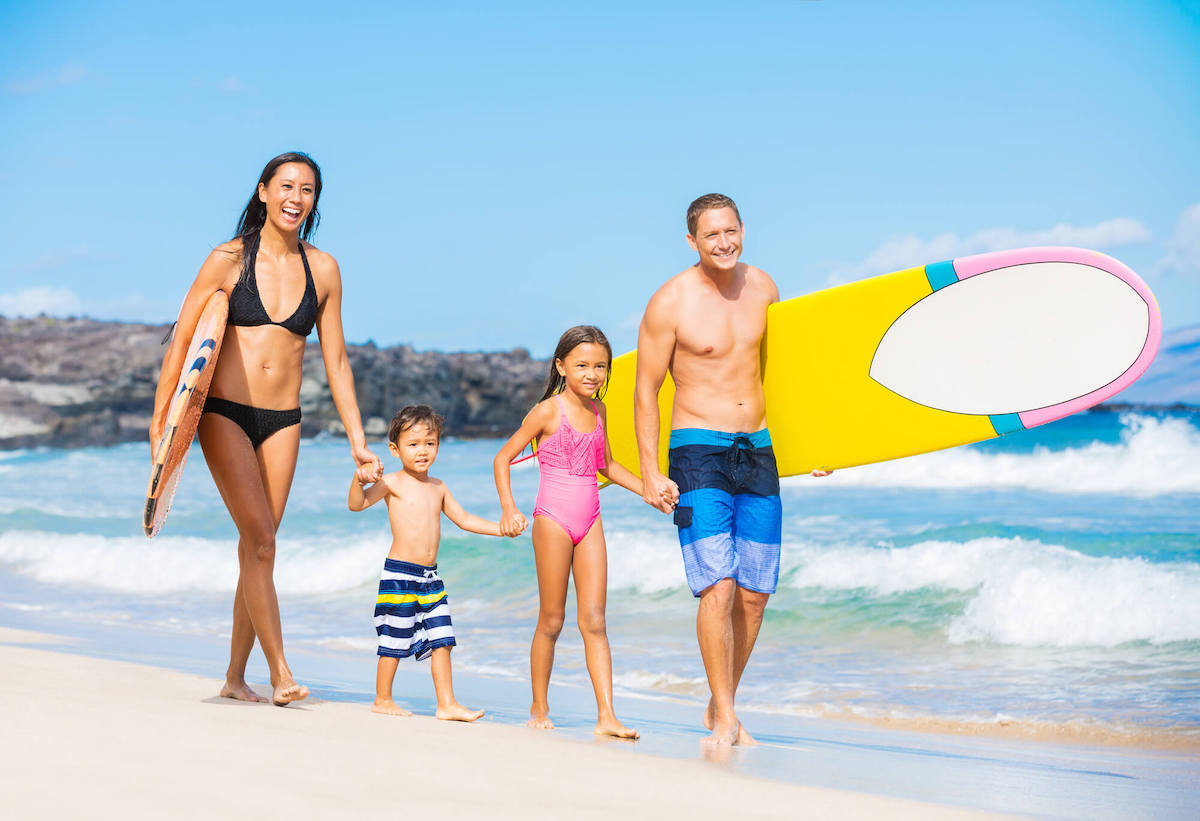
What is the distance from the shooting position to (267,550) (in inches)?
145

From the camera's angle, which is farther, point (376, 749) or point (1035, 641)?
point (1035, 641)

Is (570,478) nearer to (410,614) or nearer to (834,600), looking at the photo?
(410,614)

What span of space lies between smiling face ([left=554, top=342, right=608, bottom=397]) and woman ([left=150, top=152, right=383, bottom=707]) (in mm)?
753

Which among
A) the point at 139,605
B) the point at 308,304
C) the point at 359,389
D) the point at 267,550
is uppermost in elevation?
the point at 359,389

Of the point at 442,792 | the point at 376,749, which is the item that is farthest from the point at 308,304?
the point at 442,792

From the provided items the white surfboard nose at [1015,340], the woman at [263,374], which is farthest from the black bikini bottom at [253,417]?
the white surfboard nose at [1015,340]

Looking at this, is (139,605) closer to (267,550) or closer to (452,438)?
(267,550)

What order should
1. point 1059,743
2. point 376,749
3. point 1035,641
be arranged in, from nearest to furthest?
point 376,749
point 1059,743
point 1035,641

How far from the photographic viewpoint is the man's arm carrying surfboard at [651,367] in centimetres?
389

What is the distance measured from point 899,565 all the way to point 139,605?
19.1 ft

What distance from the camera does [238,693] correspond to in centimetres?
377

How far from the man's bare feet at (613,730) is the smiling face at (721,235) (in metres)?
1.60

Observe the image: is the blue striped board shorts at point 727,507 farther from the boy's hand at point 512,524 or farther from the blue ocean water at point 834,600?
the blue ocean water at point 834,600

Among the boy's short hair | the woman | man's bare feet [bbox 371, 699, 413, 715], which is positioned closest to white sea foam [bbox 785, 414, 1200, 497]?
the boy's short hair
